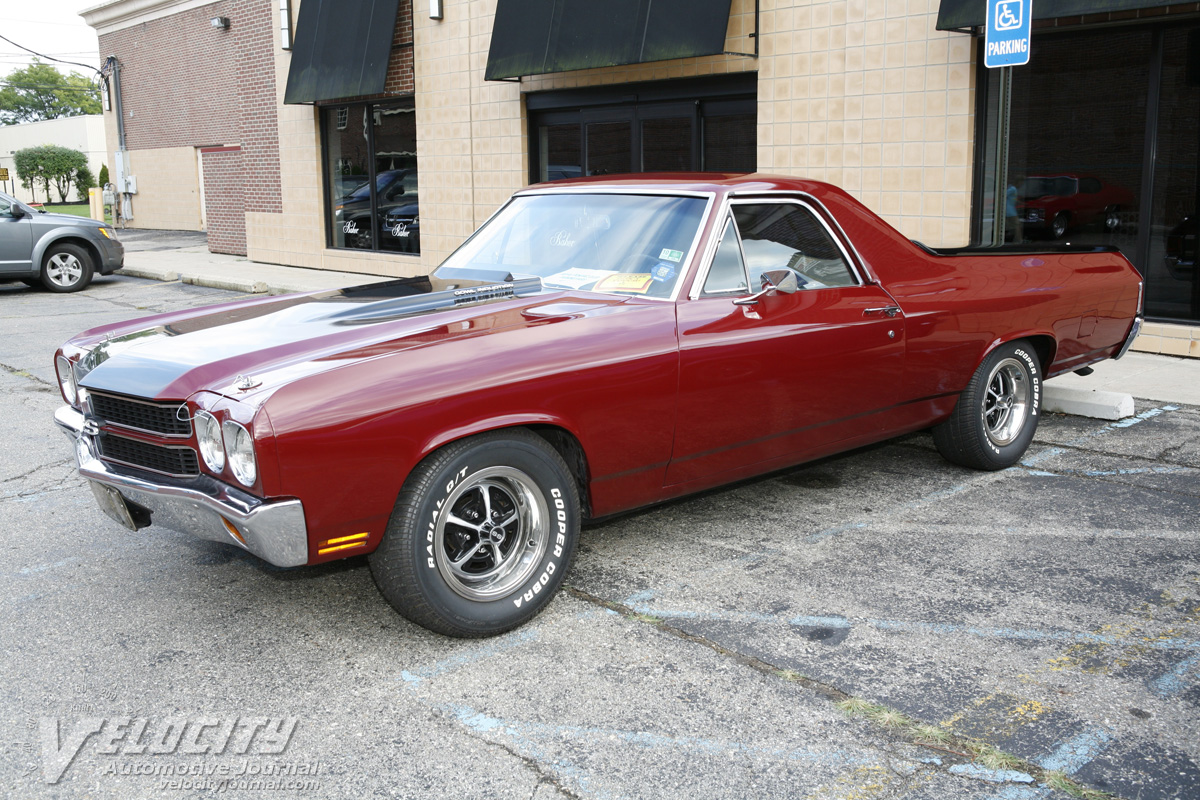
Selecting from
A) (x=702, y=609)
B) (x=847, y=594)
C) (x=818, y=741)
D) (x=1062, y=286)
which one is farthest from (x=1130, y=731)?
(x=1062, y=286)

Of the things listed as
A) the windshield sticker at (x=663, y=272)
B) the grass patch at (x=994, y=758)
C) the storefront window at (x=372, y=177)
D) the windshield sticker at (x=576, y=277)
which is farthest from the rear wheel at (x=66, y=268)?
the grass patch at (x=994, y=758)

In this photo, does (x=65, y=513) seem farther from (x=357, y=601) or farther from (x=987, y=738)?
(x=987, y=738)

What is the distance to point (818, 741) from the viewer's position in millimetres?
3094

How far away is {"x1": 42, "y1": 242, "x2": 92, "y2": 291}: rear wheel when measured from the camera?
49.9 feet

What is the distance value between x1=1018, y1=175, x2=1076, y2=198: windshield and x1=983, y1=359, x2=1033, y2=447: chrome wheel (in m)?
4.51

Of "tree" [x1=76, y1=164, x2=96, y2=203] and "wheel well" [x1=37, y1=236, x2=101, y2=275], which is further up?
"tree" [x1=76, y1=164, x2=96, y2=203]

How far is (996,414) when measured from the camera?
19.3 feet

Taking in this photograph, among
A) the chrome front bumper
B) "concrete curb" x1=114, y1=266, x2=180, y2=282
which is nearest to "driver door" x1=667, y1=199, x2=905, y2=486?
the chrome front bumper

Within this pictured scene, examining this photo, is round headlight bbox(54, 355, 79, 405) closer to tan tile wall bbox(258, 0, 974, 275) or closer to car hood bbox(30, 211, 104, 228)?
tan tile wall bbox(258, 0, 974, 275)

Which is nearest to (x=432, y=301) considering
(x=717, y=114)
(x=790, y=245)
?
(x=790, y=245)

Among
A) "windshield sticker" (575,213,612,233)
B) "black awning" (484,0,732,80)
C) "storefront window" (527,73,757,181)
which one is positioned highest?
"black awning" (484,0,732,80)

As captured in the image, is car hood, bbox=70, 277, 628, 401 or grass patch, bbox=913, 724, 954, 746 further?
car hood, bbox=70, 277, 628, 401

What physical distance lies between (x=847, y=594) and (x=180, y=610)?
2.60 m

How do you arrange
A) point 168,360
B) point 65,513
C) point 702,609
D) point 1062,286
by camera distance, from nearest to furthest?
1. point 168,360
2. point 702,609
3. point 65,513
4. point 1062,286
